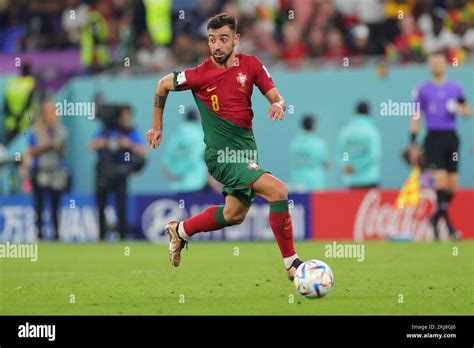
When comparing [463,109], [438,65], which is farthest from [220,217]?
[438,65]

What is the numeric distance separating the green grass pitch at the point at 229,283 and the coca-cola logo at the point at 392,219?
1923 mm

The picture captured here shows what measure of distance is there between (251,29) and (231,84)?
12.3m

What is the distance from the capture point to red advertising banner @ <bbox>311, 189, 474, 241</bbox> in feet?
65.0

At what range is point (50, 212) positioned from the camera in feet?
71.3

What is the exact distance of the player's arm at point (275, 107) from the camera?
1025 cm

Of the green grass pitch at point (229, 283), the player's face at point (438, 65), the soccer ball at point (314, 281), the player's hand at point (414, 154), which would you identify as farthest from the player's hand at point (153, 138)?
the player's hand at point (414, 154)

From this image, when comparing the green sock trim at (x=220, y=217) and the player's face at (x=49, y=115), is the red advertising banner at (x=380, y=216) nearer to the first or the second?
the player's face at (x=49, y=115)

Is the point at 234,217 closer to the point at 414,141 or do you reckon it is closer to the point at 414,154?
the point at 414,141

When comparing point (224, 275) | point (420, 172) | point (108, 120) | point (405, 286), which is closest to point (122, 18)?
point (108, 120)

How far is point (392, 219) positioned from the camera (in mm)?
19906

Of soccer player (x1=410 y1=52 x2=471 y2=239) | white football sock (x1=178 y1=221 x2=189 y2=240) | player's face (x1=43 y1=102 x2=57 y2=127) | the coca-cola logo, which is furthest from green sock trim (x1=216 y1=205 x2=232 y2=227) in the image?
player's face (x1=43 y1=102 x2=57 y2=127)

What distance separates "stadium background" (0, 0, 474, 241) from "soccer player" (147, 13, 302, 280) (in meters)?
9.22

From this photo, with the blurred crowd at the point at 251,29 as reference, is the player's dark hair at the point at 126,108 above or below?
below

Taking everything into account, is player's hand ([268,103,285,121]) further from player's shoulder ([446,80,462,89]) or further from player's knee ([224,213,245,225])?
player's shoulder ([446,80,462,89])
